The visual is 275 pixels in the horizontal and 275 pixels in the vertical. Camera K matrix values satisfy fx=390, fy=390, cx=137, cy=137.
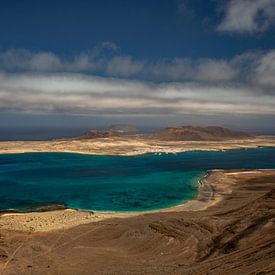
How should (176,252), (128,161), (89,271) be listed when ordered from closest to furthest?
(89,271), (176,252), (128,161)

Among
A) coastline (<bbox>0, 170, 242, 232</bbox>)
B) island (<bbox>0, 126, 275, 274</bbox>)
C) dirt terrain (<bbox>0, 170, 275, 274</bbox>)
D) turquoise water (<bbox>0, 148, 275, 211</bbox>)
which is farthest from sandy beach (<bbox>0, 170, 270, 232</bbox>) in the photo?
turquoise water (<bbox>0, 148, 275, 211</bbox>)

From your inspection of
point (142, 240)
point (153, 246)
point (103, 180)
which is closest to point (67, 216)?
point (142, 240)

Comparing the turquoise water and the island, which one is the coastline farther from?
the turquoise water

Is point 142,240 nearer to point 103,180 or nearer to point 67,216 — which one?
point 67,216

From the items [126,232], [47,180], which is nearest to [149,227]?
[126,232]

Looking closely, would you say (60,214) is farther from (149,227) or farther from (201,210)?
(201,210)

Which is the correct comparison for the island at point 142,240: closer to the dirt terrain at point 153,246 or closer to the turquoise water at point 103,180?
the dirt terrain at point 153,246
